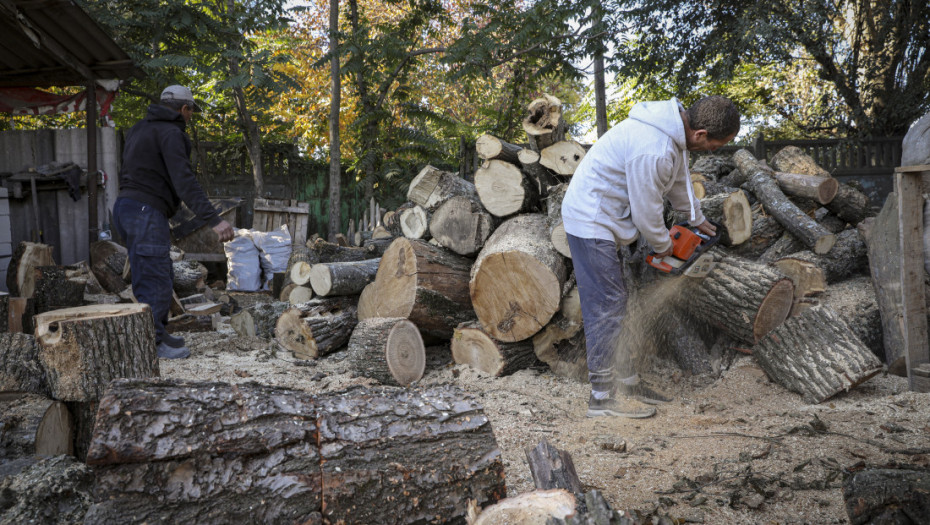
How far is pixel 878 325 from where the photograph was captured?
13.8 ft

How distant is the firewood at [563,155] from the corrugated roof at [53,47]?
A: 496 centimetres

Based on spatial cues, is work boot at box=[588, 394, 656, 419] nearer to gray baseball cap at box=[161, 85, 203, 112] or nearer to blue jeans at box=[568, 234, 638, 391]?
blue jeans at box=[568, 234, 638, 391]

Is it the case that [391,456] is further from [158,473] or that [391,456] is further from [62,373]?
[62,373]

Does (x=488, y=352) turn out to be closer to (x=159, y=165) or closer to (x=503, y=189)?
(x=503, y=189)

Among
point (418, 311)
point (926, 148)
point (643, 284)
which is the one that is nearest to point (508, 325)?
point (418, 311)

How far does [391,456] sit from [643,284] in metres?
2.53

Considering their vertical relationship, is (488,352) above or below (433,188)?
below

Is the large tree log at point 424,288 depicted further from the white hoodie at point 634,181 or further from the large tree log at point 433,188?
the white hoodie at point 634,181

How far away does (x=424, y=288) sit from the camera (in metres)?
4.22

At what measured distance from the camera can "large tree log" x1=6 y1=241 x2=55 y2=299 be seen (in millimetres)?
5762

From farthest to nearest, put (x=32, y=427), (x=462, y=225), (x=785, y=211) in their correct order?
1. (x=785, y=211)
2. (x=462, y=225)
3. (x=32, y=427)

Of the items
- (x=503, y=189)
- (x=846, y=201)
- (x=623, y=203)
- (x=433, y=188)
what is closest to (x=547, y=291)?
(x=623, y=203)

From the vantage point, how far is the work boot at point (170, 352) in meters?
4.62

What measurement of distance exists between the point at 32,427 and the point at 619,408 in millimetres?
2749
